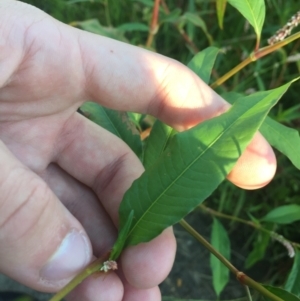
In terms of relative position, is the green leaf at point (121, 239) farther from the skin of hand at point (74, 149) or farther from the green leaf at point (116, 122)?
the green leaf at point (116, 122)

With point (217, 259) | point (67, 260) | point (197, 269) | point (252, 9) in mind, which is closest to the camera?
point (67, 260)

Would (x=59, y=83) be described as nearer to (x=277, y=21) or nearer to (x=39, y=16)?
(x=39, y=16)

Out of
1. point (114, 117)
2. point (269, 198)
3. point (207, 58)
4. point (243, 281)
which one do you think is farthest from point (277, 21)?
point (243, 281)

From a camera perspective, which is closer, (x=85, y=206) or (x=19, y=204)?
(x=19, y=204)

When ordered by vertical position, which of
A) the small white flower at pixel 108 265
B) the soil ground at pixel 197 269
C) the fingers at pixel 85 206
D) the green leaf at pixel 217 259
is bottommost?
the soil ground at pixel 197 269

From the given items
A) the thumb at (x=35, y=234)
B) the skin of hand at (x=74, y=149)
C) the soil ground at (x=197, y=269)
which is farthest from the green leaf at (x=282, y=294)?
the soil ground at (x=197, y=269)

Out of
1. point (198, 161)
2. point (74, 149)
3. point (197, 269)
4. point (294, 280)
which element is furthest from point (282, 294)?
point (197, 269)

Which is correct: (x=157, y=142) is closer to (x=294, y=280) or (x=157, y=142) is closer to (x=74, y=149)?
(x=74, y=149)

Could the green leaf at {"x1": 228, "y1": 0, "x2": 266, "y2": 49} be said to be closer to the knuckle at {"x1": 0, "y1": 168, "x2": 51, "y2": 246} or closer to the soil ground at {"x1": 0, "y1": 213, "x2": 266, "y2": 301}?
the knuckle at {"x1": 0, "y1": 168, "x2": 51, "y2": 246}
